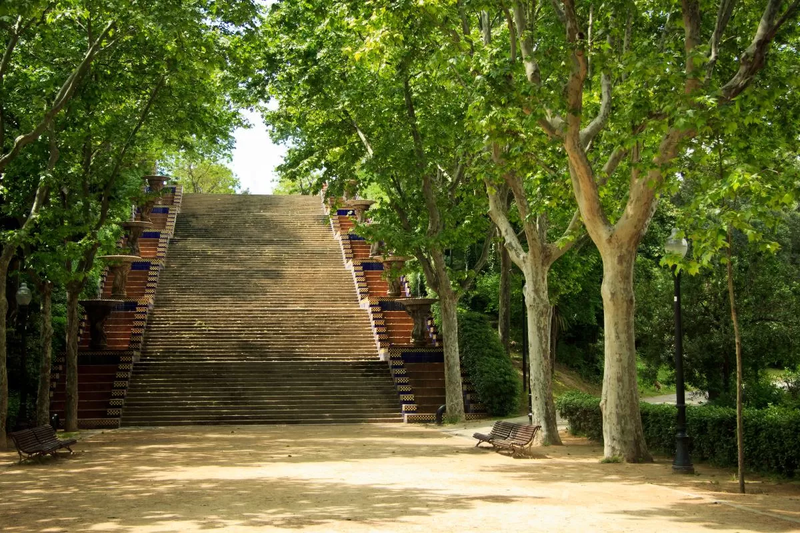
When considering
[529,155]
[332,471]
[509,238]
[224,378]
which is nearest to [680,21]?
[529,155]

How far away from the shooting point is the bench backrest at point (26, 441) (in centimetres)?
1588

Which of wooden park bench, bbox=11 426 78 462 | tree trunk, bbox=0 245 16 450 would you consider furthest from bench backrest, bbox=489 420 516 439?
tree trunk, bbox=0 245 16 450

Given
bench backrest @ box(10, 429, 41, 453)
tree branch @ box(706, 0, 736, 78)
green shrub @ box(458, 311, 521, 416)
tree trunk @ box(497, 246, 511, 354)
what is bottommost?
bench backrest @ box(10, 429, 41, 453)

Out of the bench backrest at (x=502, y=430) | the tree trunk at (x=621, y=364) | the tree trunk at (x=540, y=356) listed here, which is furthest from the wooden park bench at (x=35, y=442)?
the tree trunk at (x=621, y=364)

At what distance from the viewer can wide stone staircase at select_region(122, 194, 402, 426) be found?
25703 mm

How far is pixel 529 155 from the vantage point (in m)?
16.5

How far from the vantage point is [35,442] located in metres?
16.3

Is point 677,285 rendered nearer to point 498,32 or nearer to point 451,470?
point 451,470

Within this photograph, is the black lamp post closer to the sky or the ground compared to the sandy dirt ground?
closer to the sky

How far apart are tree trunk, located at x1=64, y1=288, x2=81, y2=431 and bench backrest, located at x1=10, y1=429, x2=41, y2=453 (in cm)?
583

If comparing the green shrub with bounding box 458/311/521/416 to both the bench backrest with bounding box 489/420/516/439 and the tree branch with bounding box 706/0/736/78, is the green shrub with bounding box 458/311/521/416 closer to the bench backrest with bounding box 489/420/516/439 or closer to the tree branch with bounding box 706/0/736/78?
the bench backrest with bounding box 489/420/516/439

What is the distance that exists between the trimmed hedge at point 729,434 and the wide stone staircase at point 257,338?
9.44m

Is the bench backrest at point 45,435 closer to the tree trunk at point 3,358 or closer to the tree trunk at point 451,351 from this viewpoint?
the tree trunk at point 3,358

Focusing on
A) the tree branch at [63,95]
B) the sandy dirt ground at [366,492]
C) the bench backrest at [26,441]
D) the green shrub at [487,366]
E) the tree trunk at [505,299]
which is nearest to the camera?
the sandy dirt ground at [366,492]
